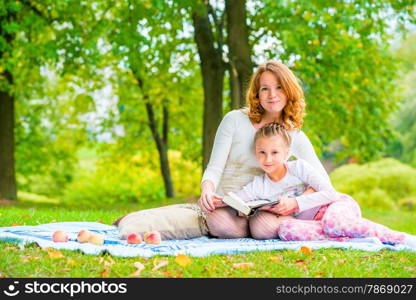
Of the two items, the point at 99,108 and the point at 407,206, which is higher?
the point at 99,108

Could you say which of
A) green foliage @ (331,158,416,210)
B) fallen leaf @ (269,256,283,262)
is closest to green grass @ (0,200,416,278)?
fallen leaf @ (269,256,283,262)

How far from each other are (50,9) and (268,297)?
10.2m

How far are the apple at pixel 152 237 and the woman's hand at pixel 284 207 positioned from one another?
2.90 feet

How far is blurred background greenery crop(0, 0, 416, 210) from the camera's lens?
1053 cm

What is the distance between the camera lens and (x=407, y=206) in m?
22.0

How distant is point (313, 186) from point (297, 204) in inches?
9.1

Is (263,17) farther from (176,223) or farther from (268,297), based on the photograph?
(268,297)

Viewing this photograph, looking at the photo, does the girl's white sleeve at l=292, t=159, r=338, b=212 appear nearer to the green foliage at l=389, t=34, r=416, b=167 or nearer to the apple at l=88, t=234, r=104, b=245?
the apple at l=88, t=234, r=104, b=245

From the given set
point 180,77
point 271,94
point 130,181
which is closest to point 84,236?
point 271,94

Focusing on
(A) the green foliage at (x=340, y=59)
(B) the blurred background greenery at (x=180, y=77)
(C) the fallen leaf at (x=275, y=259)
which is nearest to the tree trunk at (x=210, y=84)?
(B) the blurred background greenery at (x=180, y=77)

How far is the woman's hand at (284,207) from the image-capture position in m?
4.83

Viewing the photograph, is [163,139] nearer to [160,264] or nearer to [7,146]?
[7,146]

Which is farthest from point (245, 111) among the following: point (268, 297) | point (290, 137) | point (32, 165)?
point (32, 165)

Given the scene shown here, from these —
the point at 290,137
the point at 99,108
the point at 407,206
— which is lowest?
the point at 407,206
